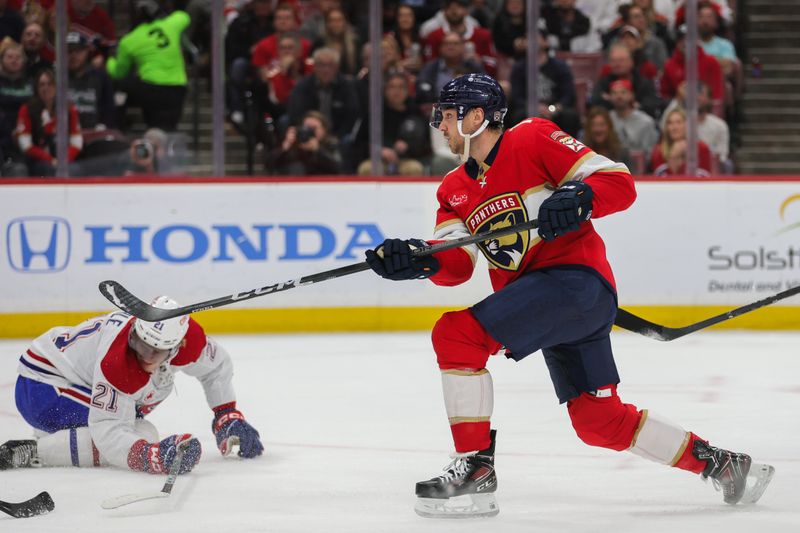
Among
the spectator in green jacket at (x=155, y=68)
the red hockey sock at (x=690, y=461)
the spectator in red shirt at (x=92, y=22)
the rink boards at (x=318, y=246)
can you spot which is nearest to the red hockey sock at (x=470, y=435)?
the red hockey sock at (x=690, y=461)

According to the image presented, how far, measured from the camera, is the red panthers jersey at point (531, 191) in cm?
335

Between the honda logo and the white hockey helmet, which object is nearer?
the white hockey helmet

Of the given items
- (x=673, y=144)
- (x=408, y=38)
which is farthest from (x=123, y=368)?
(x=673, y=144)

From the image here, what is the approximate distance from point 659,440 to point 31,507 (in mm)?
1688

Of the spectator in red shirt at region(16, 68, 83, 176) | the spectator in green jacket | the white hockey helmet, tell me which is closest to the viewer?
the white hockey helmet

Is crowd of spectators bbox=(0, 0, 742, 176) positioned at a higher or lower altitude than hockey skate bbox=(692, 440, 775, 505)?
higher

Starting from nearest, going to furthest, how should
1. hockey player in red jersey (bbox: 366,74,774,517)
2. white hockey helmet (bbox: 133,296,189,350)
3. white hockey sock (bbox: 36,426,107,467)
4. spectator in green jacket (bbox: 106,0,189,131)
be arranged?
hockey player in red jersey (bbox: 366,74,774,517) → white hockey helmet (bbox: 133,296,189,350) → white hockey sock (bbox: 36,426,107,467) → spectator in green jacket (bbox: 106,0,189,131)

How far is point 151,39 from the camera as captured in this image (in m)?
7.42

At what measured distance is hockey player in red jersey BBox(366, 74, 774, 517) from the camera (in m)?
3.28

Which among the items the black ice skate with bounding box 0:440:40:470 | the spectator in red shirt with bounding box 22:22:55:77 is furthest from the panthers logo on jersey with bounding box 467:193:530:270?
the spectator in red shirt with bounding box 22:22:55:77

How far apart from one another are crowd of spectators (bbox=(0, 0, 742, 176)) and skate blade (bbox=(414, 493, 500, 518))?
420 centimetres

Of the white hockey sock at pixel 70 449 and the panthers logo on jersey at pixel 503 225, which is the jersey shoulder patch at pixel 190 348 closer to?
the white hockey sock at pixel 70 449

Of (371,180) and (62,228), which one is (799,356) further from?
(62,228)

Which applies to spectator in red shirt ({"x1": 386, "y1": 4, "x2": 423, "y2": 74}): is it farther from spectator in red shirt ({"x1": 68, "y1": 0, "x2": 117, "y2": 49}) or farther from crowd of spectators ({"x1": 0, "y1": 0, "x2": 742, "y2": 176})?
spectator in red shirt ({"x1": 68, "y1": 0, "x2": 117, "y2": 49})
